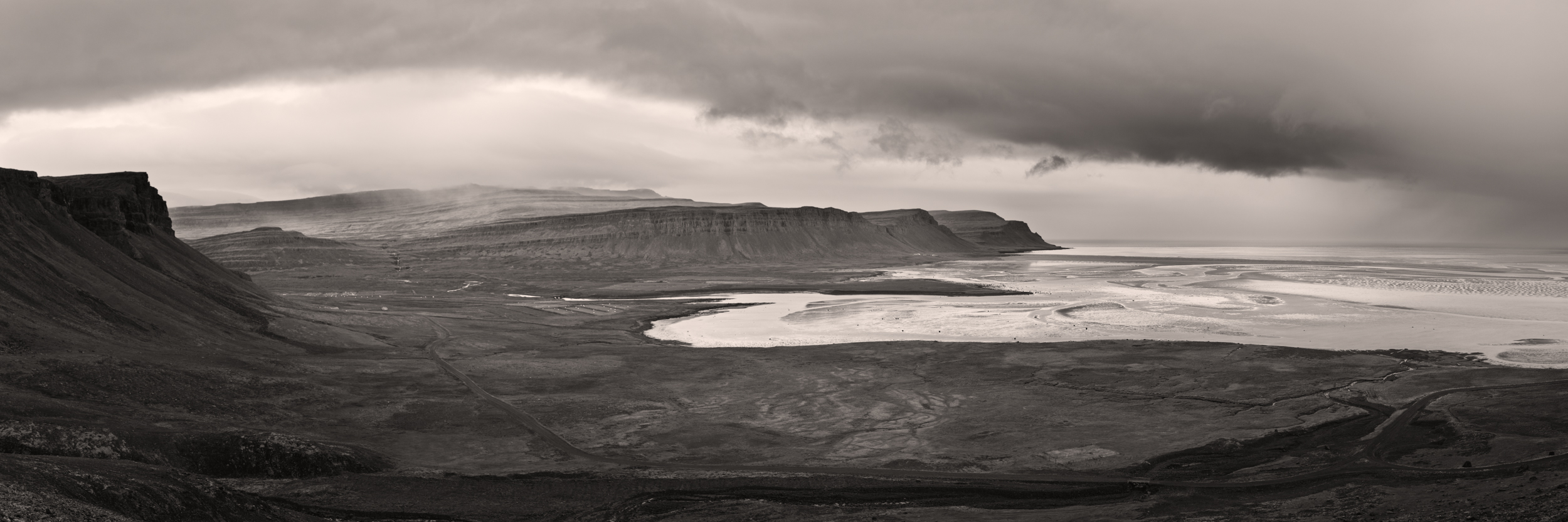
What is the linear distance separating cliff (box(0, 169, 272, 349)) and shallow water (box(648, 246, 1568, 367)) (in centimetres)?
2960

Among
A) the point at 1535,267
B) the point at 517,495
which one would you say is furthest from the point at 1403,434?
the point at 1535,267

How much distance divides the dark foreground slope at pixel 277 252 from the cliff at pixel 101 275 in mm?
90274

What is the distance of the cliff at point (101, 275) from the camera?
4309 cm

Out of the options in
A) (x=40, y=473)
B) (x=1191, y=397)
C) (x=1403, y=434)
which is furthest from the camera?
(x=1191, y=397)

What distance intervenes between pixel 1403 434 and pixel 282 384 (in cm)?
4301

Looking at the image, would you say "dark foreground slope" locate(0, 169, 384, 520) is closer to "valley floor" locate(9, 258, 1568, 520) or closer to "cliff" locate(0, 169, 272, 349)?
"cliff" locate(0, 169, 272, 349)

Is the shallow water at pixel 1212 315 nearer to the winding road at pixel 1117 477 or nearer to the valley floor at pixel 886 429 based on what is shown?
the valley floor at pixel 886 429

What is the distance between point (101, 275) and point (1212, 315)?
7591cm

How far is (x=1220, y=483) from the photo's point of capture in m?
27.5

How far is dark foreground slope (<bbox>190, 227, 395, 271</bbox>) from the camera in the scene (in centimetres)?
16375

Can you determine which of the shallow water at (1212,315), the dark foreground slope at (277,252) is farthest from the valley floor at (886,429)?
the dark foreground slope at (277,252)

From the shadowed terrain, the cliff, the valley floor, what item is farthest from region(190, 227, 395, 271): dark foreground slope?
the valley floor

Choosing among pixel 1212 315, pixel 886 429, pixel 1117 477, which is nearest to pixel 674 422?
pixel 886 429

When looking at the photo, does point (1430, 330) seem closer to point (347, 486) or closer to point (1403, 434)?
point (1403, 434)
